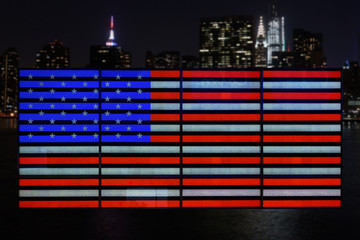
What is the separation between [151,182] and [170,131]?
92.9 inches

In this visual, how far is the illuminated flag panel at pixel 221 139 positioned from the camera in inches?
771

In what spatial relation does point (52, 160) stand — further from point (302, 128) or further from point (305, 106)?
point (305, 106)

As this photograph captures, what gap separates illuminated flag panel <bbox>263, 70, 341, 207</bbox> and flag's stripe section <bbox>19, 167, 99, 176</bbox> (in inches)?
302

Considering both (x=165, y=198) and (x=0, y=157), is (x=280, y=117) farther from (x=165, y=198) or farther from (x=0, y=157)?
(x=0, y=157)

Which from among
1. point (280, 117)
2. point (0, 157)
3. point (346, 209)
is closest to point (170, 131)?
point (280, 117)

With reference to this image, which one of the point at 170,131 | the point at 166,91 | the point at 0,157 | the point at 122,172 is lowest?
the point at 0,157

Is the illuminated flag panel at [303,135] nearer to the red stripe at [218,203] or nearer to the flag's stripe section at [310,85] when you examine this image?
the flag's stripe section at [310,85]

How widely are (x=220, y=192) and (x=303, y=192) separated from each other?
363 centimetres

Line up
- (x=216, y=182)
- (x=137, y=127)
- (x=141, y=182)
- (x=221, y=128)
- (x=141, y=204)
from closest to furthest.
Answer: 1. (x=141, y=204)
2. (x=141, y=182)
3. (x=137, y=127)
4. (x=216, y=182)
5. (x=221, y=128)

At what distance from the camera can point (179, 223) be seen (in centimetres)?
1961

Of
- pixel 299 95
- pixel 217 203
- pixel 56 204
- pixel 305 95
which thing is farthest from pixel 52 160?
pixel 305 95

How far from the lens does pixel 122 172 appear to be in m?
19.7

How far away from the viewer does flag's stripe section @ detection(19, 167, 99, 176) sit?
767 inches

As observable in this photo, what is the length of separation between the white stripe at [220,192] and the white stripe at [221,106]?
141 inches
